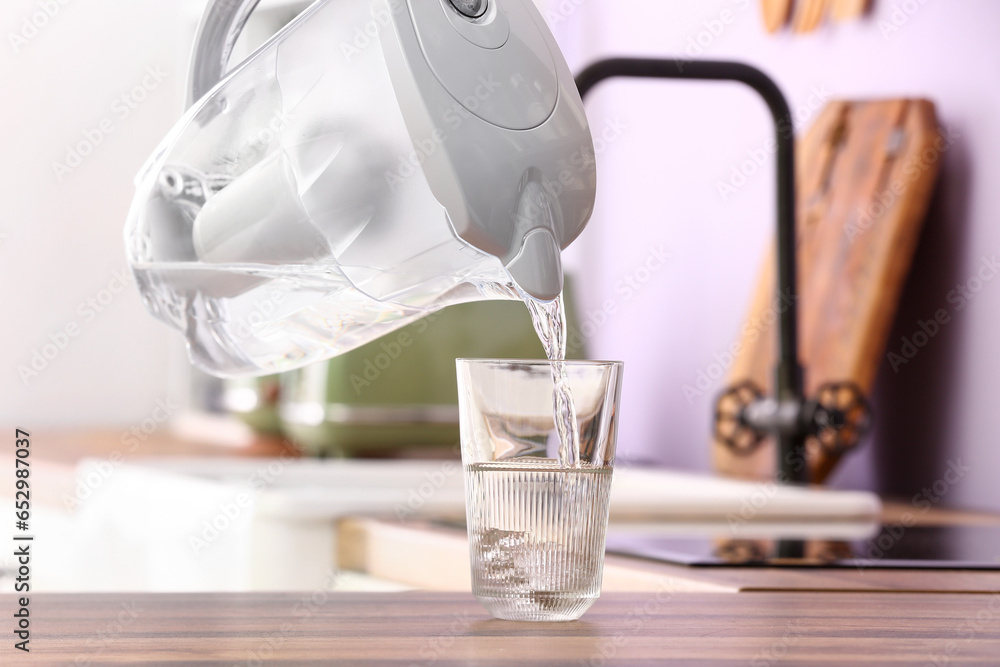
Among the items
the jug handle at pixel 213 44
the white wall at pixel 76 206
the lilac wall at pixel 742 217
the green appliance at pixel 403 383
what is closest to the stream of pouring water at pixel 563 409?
the jug handle at pixel 213 44

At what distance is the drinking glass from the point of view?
16.5 inches

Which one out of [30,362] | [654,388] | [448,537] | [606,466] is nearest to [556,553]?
[606,466]

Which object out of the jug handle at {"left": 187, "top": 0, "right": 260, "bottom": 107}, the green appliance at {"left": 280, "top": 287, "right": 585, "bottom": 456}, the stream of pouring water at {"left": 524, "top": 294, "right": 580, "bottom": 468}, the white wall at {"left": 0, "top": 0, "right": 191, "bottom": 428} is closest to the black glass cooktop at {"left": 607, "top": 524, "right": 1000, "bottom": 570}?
the stream of pouring water at {"left": 524, "top": 294, "right": 580, "bottom": 468}

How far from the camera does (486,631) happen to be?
0.40 meters

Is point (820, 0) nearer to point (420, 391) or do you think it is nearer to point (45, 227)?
point (420, 391)

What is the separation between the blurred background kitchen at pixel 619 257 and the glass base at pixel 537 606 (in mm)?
491

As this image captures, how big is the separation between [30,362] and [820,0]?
1.89 m

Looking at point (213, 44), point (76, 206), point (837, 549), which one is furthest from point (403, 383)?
point (76, 206)

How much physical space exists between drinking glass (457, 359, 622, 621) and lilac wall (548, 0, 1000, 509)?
2.41 ft

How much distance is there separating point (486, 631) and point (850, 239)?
34.0 inches

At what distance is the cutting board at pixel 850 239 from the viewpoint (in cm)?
112

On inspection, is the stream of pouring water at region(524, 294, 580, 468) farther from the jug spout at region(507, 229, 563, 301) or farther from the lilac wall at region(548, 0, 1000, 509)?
the lilac wall at region(548, 0, 1000, 509)

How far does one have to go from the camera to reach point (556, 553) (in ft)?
1.37

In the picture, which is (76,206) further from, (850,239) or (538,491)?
(538,491)
